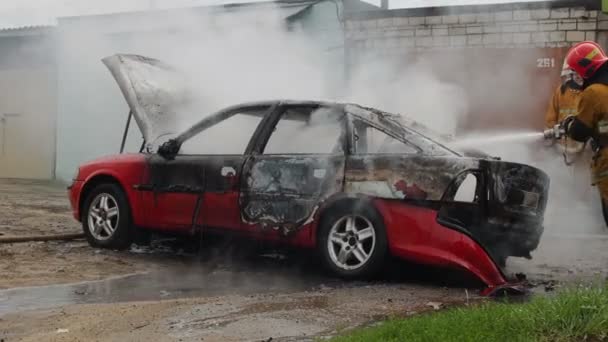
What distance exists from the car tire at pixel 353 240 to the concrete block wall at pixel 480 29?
7.00m

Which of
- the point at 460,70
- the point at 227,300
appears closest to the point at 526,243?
the point at 227,300

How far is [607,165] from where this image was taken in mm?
6055

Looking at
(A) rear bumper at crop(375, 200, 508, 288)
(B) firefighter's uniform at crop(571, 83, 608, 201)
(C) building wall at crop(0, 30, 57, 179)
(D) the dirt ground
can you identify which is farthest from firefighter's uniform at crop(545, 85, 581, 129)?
(C) building wall at crop(0, 30, 57, 179)

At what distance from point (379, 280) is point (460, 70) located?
265 inches

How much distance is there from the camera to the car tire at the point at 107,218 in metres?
7.52

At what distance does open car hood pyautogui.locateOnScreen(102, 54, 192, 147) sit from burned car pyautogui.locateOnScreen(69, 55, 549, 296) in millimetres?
69

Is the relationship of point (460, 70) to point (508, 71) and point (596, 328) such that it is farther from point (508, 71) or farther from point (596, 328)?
point (596, 328)

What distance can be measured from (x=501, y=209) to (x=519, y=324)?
220cm

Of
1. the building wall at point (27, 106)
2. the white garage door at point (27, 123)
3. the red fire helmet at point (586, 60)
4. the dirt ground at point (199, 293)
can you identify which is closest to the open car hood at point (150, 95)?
the dirt ground at point (199, 293)

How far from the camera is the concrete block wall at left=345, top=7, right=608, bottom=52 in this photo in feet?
39.8

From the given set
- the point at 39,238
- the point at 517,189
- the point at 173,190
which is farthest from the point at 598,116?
the point at 39,238

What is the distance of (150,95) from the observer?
26.5 ft

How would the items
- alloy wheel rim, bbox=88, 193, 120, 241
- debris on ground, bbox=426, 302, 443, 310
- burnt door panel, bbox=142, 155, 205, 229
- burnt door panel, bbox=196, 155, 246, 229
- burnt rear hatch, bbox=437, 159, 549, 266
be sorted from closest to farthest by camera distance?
1. debris on ground, bbox=426, 302, 443, 310
2. burnt rear hatch, bbox=437, 159, 549, 266
3. burnt door panel, bbox=196, 155, 246, 229
4. burnt door panel, bbox=142, 155, 205, 229
5. alloy wheel rim, bbox=88, 193, 120, 241

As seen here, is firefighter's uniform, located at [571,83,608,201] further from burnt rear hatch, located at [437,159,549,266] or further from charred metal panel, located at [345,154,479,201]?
charred metal panel, located at [345,154,479,201]
